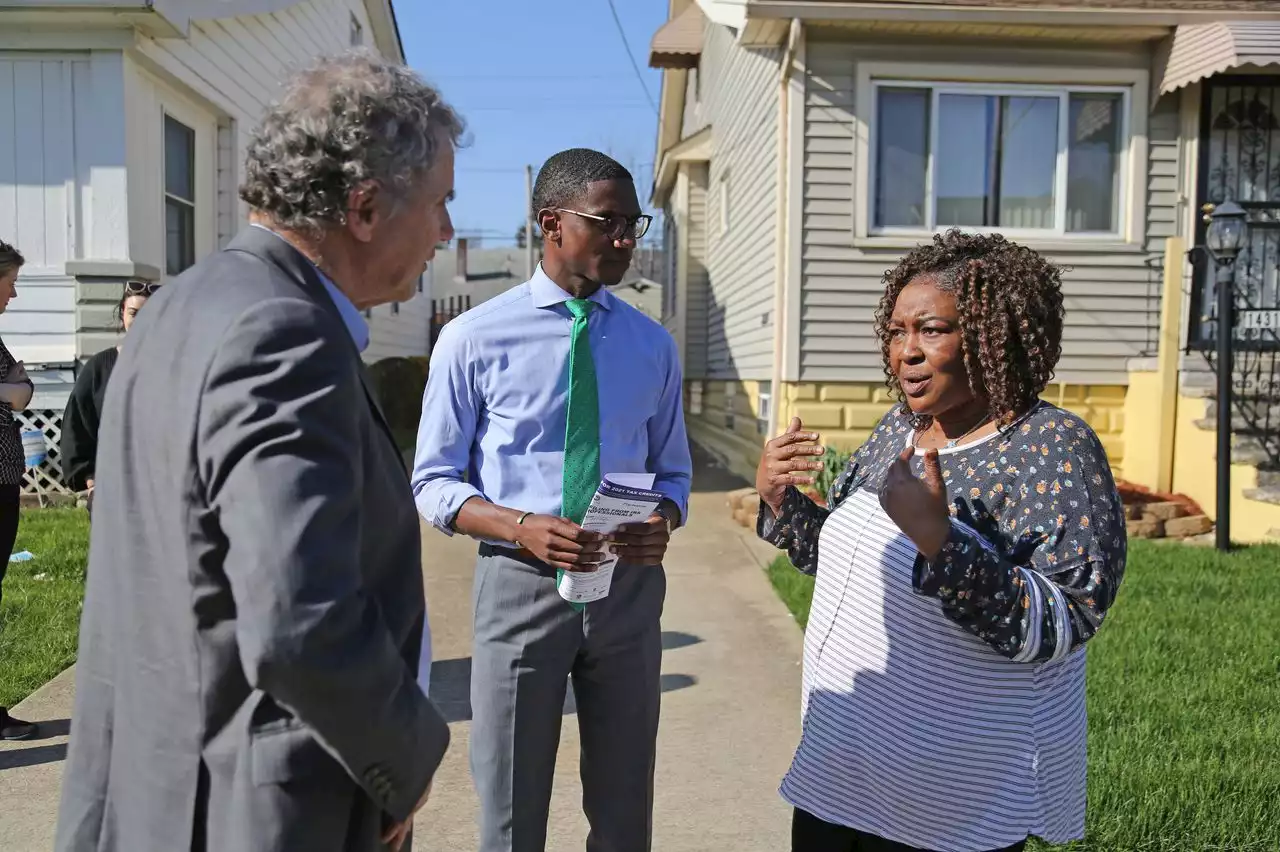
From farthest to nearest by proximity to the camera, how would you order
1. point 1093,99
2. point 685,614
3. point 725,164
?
point 725,164
point 1093,99
point 685,614

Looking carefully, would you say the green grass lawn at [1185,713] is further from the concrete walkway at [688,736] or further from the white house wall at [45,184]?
the white house wall at [45,184]

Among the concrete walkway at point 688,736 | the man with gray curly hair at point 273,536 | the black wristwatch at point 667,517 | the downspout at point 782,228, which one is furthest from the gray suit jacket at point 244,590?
the downspout at point 782,228

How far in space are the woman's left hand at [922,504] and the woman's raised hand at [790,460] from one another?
0.48 meters

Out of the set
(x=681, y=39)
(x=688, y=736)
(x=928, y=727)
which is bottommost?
(x=688, y=736)

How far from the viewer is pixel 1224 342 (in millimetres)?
7738

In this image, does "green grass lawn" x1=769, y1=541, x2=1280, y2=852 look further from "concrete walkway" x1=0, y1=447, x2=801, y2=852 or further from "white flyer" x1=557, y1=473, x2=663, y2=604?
"white flyer" x1=557, y1=473, x2=663, y2=604

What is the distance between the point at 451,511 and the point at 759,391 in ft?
30.0

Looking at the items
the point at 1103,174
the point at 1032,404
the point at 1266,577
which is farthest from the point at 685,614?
the point at 1103,174

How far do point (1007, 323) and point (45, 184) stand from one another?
9.27 m

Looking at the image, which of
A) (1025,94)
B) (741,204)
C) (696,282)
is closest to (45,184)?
(741,204)

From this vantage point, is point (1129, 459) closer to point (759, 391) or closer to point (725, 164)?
point (759, 391)

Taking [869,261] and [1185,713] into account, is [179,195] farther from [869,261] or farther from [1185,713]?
[1185,713]

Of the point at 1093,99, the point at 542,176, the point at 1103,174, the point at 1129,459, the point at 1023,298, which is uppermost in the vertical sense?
the point at 1093,99

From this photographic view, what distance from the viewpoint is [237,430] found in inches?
52.5
